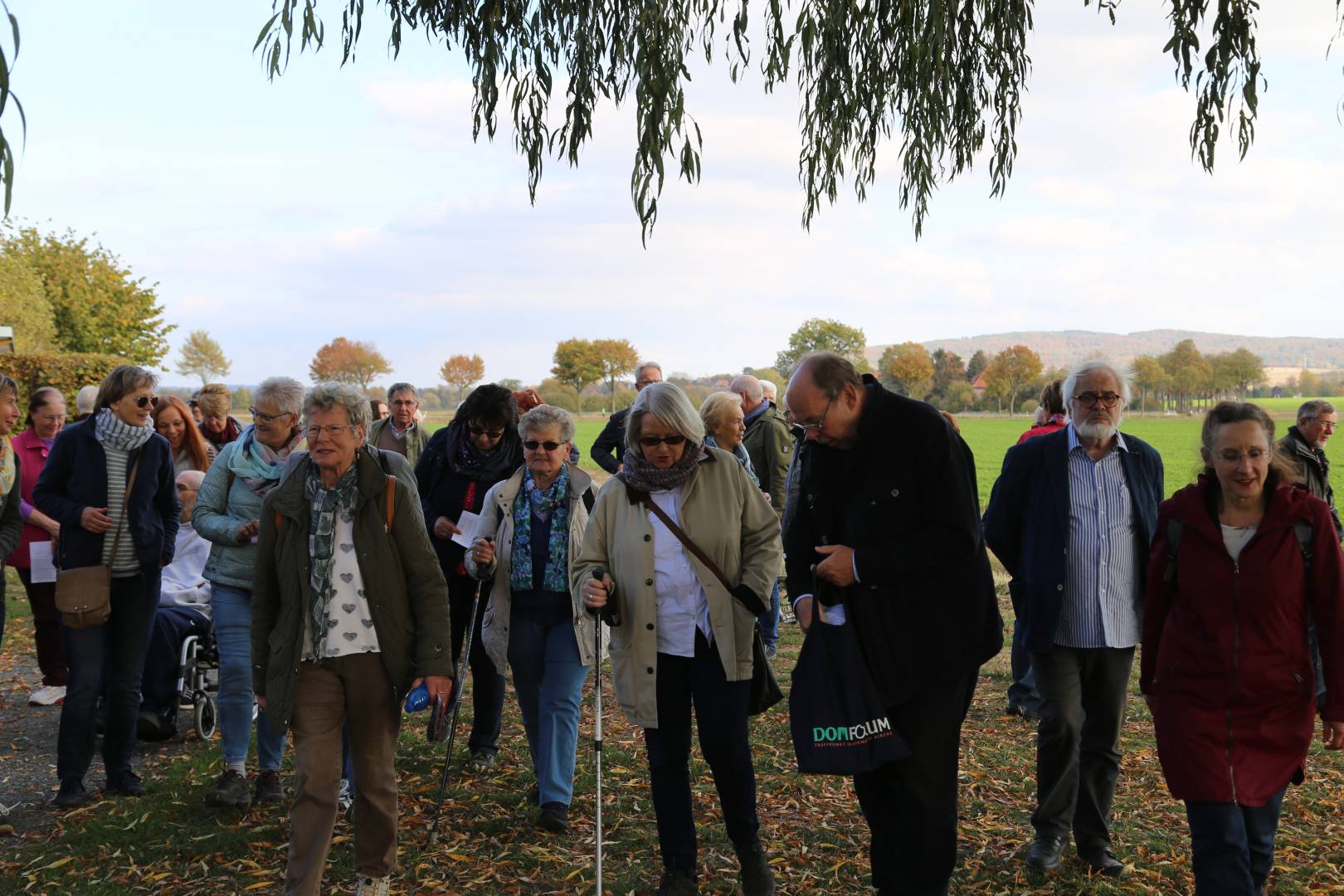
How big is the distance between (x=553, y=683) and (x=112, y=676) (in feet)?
7.69

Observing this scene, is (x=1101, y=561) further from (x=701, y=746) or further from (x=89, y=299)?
(x=89, y=299)

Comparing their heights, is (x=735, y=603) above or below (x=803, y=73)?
below

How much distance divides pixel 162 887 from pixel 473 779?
69.9 inches

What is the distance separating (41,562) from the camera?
7.36 metres

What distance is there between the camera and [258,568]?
14.0 feet

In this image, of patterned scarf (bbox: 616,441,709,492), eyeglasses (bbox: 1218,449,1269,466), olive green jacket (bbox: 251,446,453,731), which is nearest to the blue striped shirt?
eyeglasses (bbox: 1218,449,1269,466)

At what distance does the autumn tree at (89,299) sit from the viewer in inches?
1505

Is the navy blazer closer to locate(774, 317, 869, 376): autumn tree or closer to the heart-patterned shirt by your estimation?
the heart-patterned shirt

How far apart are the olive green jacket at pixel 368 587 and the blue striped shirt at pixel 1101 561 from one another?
2536mm

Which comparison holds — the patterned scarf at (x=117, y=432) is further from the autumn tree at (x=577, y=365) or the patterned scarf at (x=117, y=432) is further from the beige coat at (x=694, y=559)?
the autumn tree at (x=577, y=365)

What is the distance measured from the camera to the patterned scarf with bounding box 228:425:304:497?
5566mm

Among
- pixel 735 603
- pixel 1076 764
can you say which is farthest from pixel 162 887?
pixel 1076 764

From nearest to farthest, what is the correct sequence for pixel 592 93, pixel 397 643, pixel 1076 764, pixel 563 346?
1. pixel 397 643
2. pixel 1076 764
3. pixel 592 93
4. pixel 563 346

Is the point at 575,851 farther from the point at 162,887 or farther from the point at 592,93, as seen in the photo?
the point at 592,93
